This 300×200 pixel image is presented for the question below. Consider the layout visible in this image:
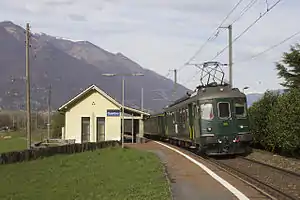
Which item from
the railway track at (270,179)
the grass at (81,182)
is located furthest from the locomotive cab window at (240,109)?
the grass at (81,182)

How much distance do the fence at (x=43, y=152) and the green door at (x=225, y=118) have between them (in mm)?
12093

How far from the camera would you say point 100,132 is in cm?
5066

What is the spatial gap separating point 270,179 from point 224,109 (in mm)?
8449

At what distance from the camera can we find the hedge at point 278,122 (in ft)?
73.7

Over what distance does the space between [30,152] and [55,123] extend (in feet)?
147

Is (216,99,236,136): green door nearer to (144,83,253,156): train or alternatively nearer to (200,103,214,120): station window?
(144,83,253,156): train

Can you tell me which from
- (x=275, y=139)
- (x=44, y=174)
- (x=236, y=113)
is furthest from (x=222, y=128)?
(x=44, y=174)

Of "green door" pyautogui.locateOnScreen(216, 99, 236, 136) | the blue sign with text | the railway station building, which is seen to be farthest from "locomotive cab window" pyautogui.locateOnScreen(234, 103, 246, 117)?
the railway station building

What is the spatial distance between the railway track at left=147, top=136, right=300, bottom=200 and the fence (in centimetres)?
1301

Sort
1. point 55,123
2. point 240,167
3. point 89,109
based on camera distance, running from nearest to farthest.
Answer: point 240,167 → point 89,109 → point 55,123

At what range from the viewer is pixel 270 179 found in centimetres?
1662

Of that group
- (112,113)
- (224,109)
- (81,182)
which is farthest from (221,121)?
(112,113)

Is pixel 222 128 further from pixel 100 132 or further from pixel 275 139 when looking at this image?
pixel 100 132

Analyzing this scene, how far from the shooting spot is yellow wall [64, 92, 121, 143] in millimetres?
49438
